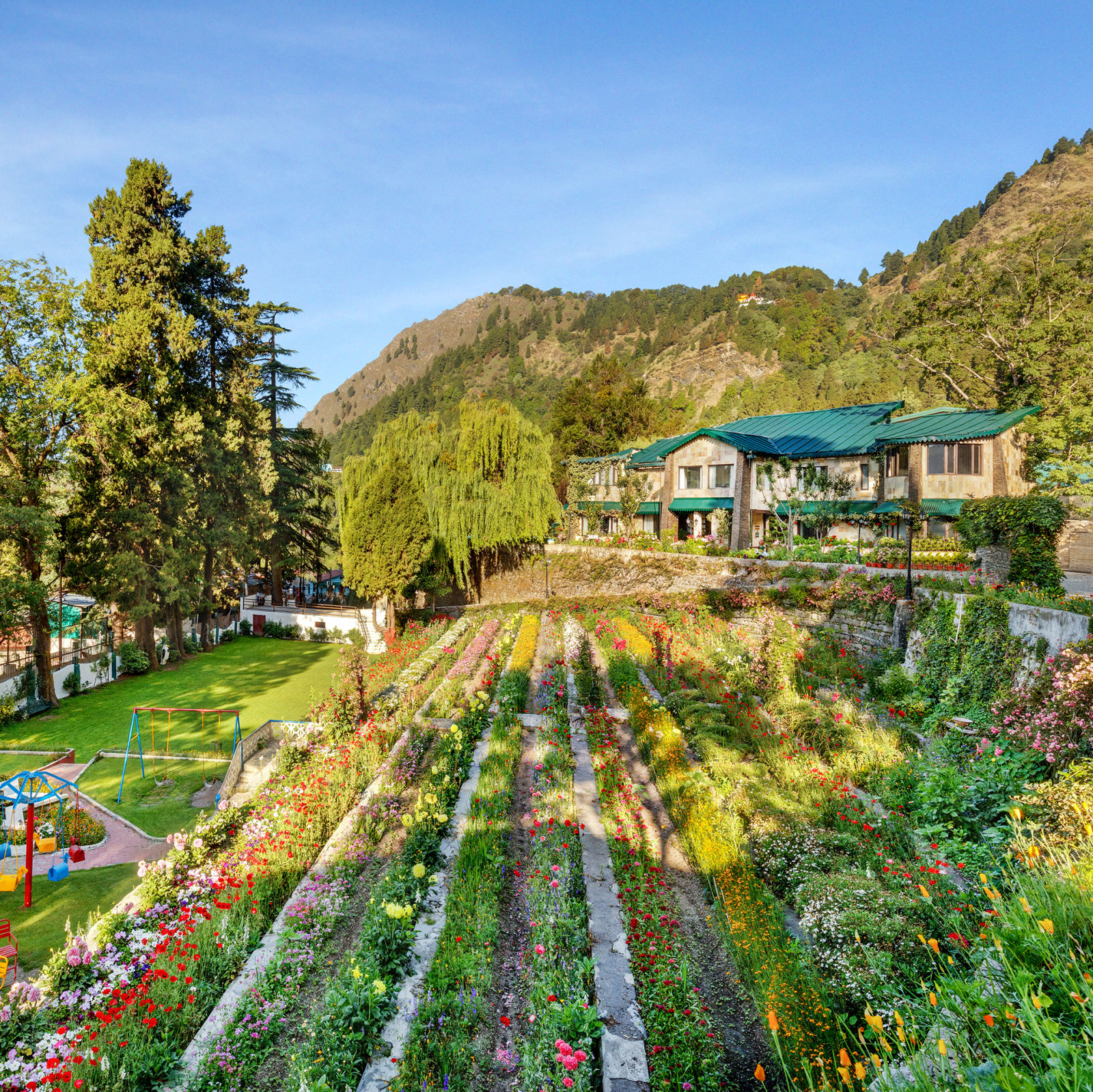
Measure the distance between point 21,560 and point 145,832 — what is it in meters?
11.6

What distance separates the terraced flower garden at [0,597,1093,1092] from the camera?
13.1 feet

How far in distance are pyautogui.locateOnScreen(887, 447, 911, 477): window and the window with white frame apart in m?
9.90

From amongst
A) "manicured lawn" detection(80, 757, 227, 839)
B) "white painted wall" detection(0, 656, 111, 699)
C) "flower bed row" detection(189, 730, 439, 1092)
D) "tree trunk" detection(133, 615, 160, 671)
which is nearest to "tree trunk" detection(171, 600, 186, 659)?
"tree trunk" detection(133, 615, 160, 671)

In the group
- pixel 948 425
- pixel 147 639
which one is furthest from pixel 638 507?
pixel 147 639

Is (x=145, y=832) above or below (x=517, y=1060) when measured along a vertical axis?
below

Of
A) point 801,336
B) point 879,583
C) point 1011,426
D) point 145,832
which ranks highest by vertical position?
point 801,336

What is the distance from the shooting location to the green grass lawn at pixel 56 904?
6.77 metres

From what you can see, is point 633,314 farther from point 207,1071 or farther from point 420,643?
point 207,1071

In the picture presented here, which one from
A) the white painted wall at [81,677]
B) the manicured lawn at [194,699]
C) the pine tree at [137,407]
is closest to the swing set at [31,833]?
the manicured lawn at [194,699]

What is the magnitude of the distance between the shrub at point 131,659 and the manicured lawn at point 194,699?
32cm

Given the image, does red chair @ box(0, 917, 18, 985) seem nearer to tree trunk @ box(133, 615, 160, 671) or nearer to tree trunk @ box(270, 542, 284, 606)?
tree trunk @ box(133, 615, 160, 671)

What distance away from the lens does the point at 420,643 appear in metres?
20.1

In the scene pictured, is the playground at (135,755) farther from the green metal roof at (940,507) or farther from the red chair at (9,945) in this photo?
the green metal roof at (940,507)

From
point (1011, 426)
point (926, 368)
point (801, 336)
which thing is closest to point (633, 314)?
point (801, 336)
